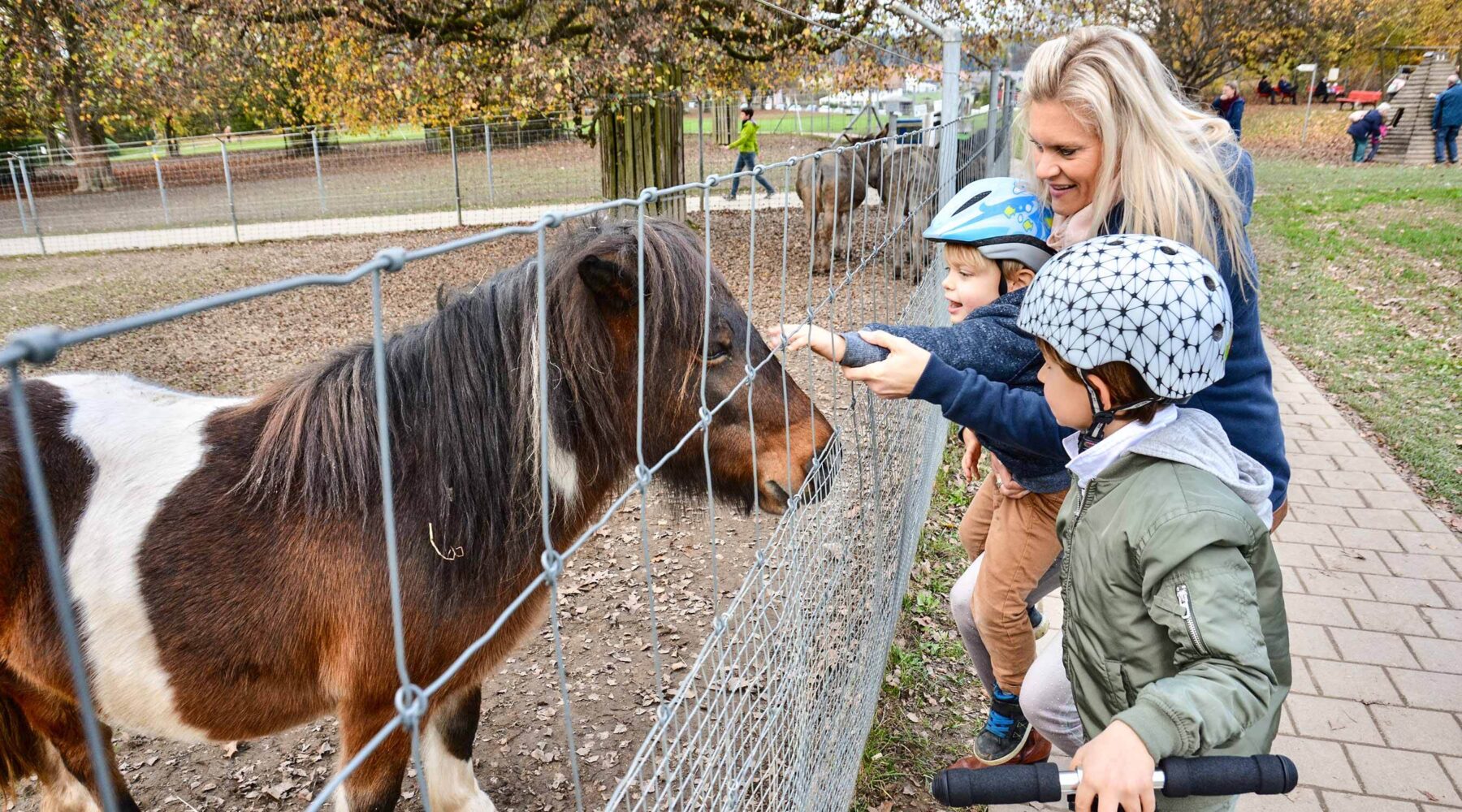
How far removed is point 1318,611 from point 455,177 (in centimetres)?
1482

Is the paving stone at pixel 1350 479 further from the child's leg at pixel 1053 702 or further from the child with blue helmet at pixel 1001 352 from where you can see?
the child's leg at pixel 1053 702

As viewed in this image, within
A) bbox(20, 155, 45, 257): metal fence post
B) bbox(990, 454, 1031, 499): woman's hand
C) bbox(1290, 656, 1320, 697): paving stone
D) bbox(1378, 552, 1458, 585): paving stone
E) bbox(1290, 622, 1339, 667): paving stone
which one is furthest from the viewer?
bbox(20, 155, 45, 257): metal fence post

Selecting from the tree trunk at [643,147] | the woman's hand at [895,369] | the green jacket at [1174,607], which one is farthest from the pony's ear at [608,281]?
the tree trunk at [643,147]

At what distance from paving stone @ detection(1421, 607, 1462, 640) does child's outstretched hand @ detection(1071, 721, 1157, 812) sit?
341 centimetres

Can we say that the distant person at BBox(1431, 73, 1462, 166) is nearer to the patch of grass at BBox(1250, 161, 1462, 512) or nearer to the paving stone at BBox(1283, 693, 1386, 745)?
the patch of grass at BBox(1250, 161, 1462, 512)

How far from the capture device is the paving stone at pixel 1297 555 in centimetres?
442

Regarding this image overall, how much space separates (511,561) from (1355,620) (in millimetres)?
3863

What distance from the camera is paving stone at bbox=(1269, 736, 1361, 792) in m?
3.03

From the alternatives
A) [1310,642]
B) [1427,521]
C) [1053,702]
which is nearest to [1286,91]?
[1427,521]

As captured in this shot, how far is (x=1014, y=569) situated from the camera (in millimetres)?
2619

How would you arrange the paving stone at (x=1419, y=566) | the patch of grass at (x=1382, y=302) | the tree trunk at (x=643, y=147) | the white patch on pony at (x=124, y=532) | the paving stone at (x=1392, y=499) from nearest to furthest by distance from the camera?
the white patch on pony at (x=124, y=532)
the paving stone at (x=1419, y=566)
the paving stone at (x=1392, y=499)
the patch of grass at (x=1382, y=302)
the tree trunk at (x=643, y=147)

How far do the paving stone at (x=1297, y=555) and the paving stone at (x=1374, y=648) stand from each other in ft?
1.87

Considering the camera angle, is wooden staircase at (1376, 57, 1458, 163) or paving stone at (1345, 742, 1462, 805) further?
wooden staircase at (1376, 57, 1458, 163)

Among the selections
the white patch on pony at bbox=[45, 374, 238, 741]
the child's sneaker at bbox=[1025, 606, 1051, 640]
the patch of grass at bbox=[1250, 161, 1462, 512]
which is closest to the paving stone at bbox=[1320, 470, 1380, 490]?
the patch of grass at bbox=[1250, 161, 1462, 512]
